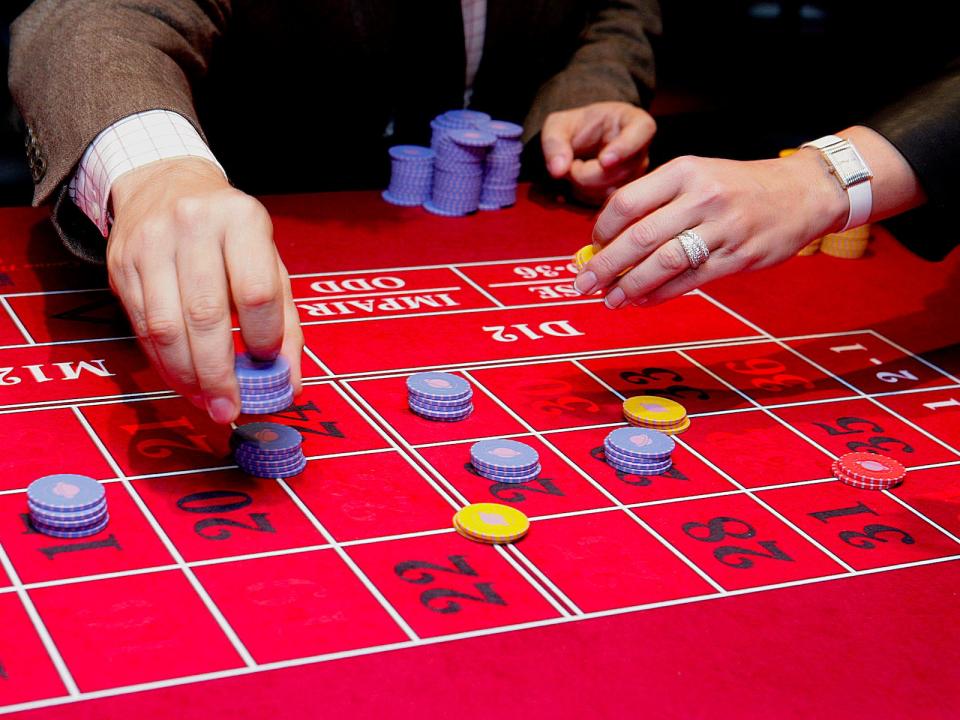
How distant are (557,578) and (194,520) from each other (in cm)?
49

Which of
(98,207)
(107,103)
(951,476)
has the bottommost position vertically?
(951,476)

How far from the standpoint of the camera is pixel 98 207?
2.04 m

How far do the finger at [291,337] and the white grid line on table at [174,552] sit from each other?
261mm

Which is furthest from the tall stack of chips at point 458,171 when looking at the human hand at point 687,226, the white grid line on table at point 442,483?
the white grid line on table at point 442,483

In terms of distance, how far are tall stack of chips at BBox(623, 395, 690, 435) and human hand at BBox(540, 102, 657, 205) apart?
1184 millimetres

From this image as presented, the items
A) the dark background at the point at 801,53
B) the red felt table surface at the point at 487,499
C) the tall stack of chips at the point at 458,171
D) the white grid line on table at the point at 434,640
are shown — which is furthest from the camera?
the dark background at the point at 801,53

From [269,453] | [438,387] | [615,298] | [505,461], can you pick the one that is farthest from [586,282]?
[269,453]

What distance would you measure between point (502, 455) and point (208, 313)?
0.52 m

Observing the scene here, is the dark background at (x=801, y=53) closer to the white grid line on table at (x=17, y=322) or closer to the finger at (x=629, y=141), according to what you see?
the finger at (x=629, y=141)

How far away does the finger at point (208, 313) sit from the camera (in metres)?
1.61

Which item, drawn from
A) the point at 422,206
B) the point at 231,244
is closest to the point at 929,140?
the point at 422,206

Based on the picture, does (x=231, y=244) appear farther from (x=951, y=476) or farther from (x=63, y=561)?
(x=951, y=476)

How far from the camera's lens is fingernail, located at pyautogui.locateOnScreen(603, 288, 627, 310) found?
2.21 metres

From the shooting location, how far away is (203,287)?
161 centimetres
